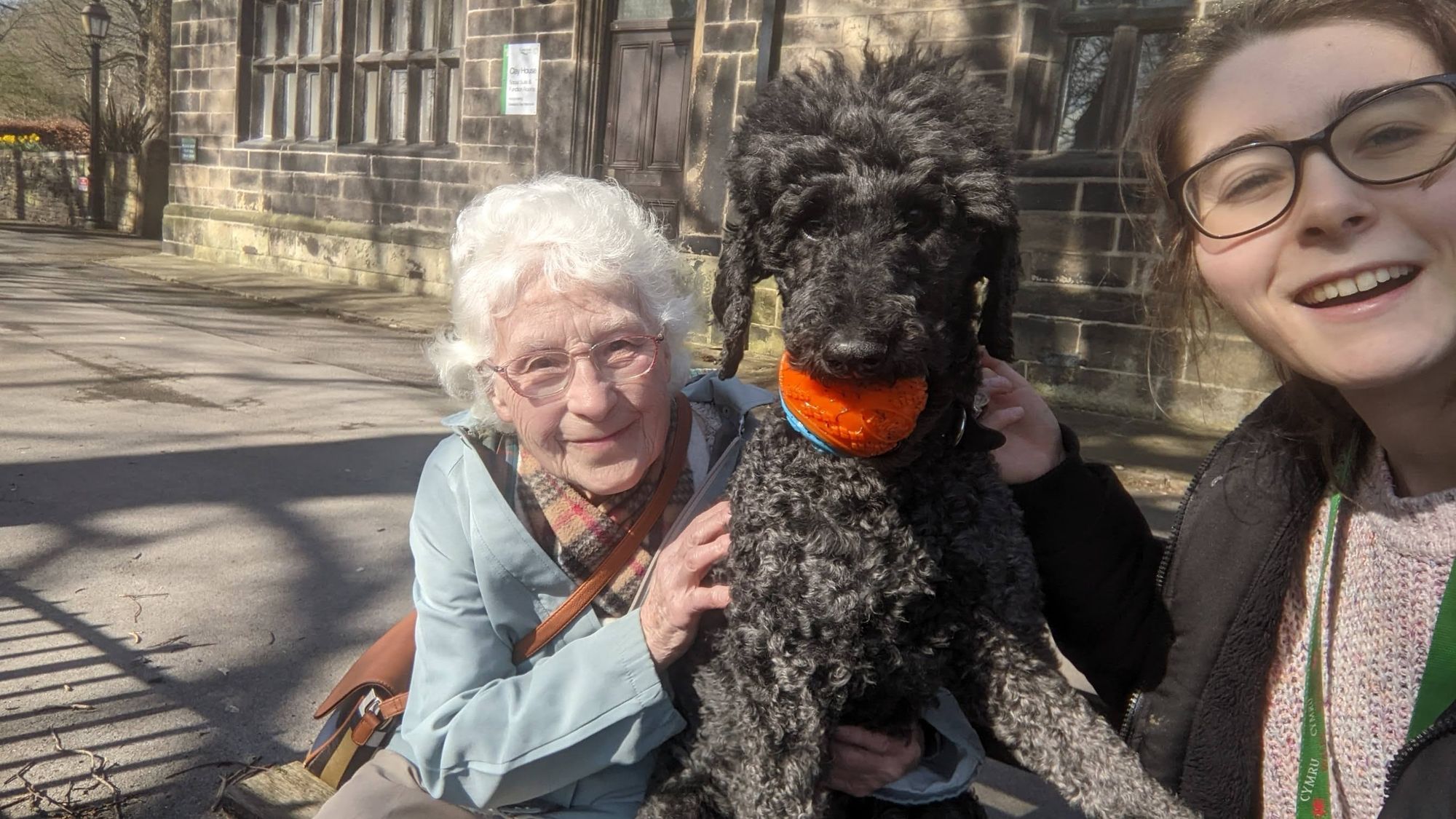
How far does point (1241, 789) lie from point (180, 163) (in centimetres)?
1966

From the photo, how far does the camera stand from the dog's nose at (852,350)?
1.49 meters

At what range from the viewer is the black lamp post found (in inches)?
880

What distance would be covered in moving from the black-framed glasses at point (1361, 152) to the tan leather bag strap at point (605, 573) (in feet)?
3.68

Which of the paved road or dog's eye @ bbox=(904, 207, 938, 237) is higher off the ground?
dog's eye @ bbox=(904, 207, 938, 237)

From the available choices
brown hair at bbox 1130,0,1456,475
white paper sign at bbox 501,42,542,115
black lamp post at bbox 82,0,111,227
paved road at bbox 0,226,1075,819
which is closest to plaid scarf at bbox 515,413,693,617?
brown hair at bbox 1130,0,1456,475

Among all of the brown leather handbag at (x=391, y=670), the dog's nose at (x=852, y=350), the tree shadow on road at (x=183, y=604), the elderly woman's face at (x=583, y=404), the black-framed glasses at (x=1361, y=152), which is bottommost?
the tree shadow on road at (x=183, y=604)

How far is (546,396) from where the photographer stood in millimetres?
2061

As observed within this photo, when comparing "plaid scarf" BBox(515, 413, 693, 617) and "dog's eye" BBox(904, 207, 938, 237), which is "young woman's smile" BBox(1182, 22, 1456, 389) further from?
"plaid scarf" BBox(515, 413, 693, 617)

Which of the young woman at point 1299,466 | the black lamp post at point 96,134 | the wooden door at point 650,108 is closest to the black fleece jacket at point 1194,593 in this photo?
the young woman at point 1299,466

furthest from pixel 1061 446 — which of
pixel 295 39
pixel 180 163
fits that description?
pixel 180 163

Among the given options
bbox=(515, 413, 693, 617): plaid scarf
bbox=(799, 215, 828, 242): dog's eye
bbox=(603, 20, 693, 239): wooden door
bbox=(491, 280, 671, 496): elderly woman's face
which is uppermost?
bbox=(603, 20, 693, 239): wooden door

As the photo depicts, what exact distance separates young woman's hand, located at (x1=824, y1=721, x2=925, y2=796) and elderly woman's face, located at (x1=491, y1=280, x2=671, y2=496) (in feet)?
2.08

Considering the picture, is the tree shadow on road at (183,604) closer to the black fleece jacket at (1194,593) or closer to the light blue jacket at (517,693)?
the light blue jacket at (517,693)

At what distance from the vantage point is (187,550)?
476 centimetres
